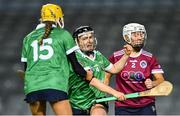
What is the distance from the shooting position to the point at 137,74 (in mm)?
5211

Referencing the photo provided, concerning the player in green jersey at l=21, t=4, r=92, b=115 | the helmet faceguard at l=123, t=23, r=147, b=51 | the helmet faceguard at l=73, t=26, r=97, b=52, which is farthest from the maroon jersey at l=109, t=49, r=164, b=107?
the player in green jersey at l=21, t=4, r=92, b=115

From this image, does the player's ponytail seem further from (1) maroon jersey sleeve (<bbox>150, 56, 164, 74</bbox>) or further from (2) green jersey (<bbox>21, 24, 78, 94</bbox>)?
(1) maroon jersey sleeve (<bbox>150, 56, 164, 74</bbox>)

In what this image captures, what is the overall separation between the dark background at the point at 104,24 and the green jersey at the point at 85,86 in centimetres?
408

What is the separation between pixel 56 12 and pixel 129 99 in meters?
Answer: 1.07

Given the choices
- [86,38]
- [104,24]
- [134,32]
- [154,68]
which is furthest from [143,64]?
[104,24]

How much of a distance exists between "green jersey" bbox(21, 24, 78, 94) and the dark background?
15.4 feet

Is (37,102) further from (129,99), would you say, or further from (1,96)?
(1,96)

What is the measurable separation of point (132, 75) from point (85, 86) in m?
0.46

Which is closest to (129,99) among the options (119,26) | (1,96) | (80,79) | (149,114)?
(149,114)

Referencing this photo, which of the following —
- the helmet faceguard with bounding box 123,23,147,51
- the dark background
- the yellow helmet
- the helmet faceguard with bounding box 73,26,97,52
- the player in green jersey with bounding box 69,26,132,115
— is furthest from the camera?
the dark background

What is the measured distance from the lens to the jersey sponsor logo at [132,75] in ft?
17.0

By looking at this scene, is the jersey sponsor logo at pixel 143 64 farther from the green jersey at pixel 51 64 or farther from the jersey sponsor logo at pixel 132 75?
the green jersey at pixel 51 64

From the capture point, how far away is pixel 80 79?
4895 mm

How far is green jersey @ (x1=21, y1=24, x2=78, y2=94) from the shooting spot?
4.35 m
